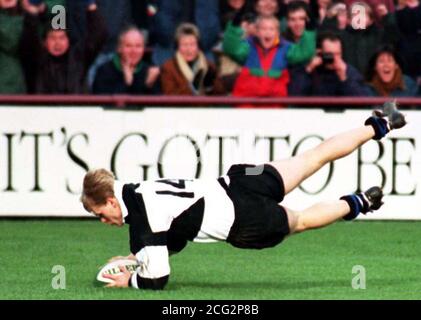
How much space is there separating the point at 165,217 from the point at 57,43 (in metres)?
5.94

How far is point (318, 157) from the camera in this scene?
1314 cm

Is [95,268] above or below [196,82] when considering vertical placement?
below

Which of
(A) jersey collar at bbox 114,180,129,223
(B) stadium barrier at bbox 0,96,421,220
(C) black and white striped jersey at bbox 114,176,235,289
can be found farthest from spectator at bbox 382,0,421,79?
(A) jersey collar at bbox 114,180,129,223

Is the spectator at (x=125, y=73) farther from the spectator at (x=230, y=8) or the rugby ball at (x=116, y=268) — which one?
the rugby ball at (x=116, y=268)

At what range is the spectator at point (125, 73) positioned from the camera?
698 inches

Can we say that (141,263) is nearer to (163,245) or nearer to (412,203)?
(163,245)

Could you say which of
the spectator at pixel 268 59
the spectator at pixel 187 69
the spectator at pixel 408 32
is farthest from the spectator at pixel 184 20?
the spectator at pixel 408 32

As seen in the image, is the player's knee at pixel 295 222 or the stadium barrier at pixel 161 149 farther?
the stadium barrier at pixel 161 149

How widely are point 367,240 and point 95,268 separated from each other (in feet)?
10.4

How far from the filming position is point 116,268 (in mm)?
12688

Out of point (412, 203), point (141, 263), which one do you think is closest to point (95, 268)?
point (141, 263)

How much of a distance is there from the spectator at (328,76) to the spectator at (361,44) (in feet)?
0.59

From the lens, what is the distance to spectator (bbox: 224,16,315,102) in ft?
57.9

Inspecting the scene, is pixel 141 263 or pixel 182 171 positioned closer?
pixel 141 263
